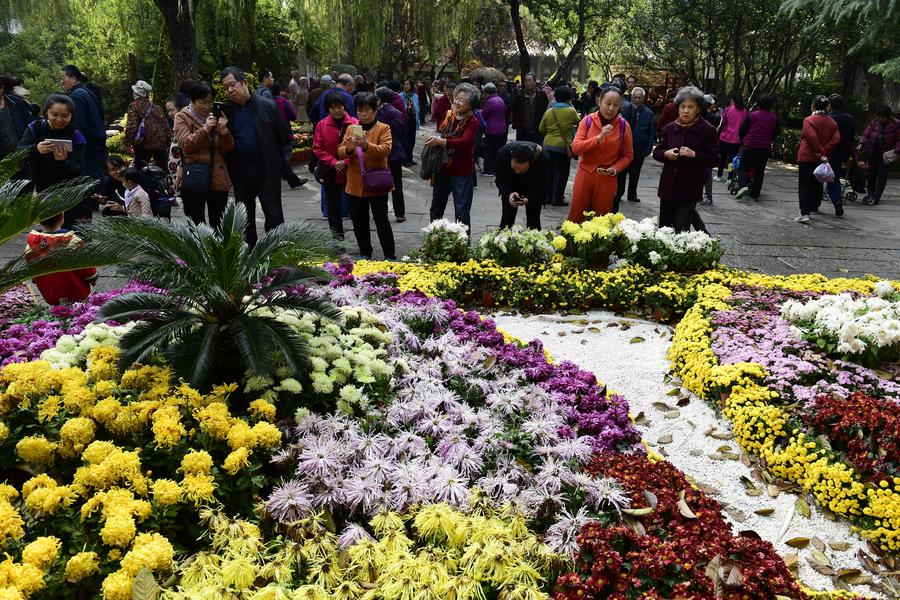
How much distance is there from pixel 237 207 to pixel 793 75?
23645mm

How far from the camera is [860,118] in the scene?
20109 mm

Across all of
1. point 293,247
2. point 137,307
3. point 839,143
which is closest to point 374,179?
point 293,247

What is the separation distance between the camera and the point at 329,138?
7.59 metres

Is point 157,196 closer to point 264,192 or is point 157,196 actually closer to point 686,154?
point 264,192

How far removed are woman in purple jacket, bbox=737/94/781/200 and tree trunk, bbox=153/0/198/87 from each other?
385 inches

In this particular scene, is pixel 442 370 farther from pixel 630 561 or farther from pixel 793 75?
pixel 793 75

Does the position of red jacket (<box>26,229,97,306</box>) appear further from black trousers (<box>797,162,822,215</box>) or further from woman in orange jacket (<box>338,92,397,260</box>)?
black trousers (<box>797,162,822,215</box>)

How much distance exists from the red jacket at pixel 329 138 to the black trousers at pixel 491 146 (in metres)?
4.86

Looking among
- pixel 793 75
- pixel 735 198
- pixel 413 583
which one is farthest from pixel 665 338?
pixel 793 75

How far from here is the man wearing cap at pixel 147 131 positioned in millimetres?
10555

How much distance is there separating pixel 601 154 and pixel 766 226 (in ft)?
14.6

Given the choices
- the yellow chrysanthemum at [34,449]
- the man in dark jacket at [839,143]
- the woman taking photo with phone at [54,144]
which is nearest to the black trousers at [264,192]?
the woman taking photo with phone at [54,144]

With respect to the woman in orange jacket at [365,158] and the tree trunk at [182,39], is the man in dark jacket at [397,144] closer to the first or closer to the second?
the woman in orange jacket at [365,158]

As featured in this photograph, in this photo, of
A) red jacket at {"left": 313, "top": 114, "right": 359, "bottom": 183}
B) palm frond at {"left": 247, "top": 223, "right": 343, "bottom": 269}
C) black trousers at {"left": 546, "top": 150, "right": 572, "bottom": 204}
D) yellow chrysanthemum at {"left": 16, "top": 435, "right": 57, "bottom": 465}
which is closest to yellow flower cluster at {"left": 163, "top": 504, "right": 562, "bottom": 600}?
yellow chrysanthemum at {"left": 16, "top": 435, "right": 57, "bottom": 465}
